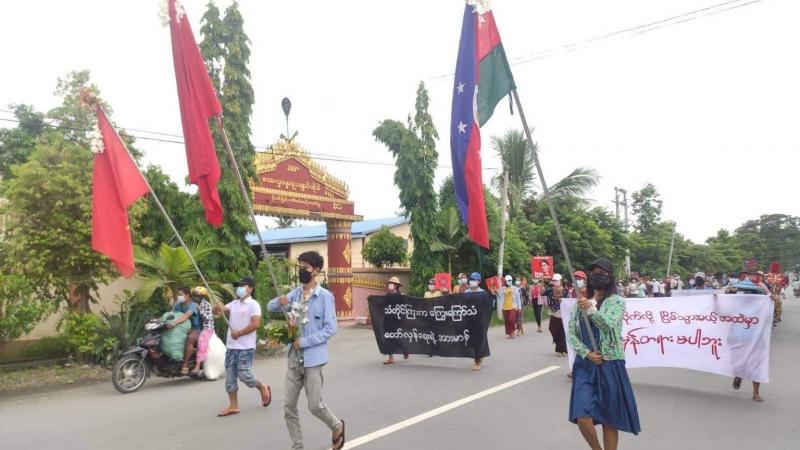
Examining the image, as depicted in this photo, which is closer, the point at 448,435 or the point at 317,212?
the point at 448,435

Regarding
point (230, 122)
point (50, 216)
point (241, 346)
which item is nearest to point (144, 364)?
point (241, 346)

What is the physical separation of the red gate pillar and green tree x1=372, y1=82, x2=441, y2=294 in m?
2.46

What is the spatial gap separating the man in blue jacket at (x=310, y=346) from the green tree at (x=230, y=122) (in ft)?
28.2

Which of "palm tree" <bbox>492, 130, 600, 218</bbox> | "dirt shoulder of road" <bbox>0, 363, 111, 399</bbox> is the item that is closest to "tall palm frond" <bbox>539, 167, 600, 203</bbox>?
"palm tree" <bbox>492, 130, 600, 218</bbox>

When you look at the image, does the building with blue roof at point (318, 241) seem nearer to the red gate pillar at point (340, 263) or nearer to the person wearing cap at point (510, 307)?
the red gate pillar at point (340, 263)

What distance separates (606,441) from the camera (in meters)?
4.22

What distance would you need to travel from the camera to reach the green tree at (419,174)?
1941cm

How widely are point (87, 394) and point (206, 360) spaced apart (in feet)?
5.58

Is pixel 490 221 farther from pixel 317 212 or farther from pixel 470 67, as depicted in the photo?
pixel 470 67

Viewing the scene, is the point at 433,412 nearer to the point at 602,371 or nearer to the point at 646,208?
the point at 602,371

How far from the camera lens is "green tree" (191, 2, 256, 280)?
13.4 metres

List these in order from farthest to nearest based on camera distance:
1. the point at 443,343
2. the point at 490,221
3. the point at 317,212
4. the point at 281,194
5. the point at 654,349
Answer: the point at 490,221 < the point at 317,212 < the point at 281,194 < the point at 443,343 < the point at 654,349

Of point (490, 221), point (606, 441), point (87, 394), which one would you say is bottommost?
point (87, 394)

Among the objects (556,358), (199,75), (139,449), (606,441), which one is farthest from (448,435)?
(556,358)
